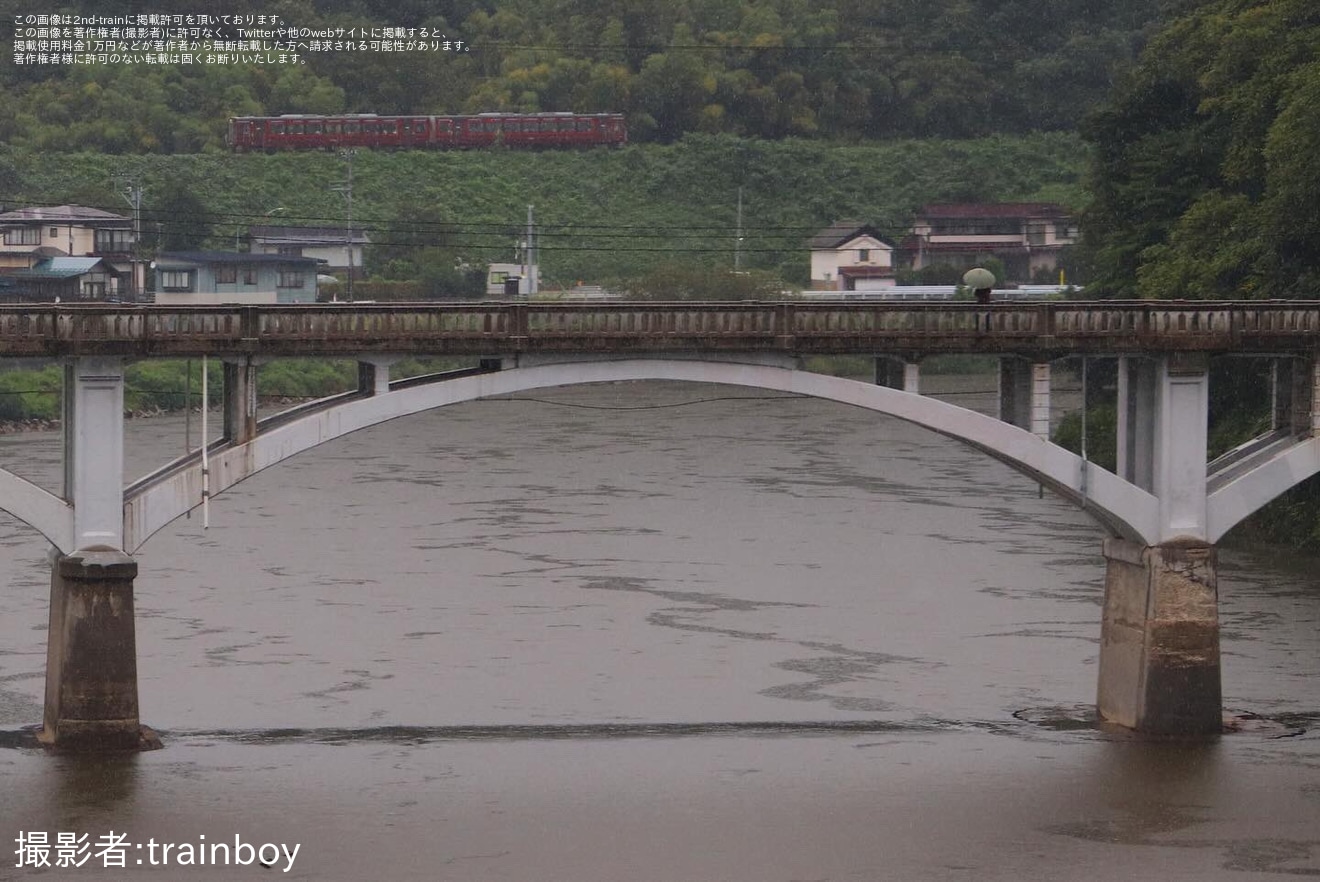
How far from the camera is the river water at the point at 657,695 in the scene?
3381cm

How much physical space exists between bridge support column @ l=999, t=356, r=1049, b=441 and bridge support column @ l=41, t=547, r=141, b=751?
13662 mm

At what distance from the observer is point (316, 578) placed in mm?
56656

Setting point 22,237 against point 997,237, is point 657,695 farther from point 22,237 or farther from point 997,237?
point 997,237

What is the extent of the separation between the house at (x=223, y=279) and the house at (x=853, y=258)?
109ft

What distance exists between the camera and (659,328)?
A: 38125 mm

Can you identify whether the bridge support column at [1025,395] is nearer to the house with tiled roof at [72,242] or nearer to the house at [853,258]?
the house with tiled roof at [72,242]

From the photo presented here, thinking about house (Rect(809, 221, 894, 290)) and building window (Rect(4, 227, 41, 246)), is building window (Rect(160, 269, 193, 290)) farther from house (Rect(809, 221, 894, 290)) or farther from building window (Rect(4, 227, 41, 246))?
house (Rect(809, 221, 894, 290))

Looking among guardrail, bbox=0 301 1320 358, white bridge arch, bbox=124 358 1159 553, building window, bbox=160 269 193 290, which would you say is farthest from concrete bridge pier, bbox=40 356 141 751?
building window, bbox=160 269 193 290

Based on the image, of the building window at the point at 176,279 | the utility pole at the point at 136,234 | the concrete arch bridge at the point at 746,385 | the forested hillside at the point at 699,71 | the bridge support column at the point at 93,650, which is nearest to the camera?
the bridge support column at the point at 93,650

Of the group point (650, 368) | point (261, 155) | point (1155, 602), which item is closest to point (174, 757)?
point (650, 368)

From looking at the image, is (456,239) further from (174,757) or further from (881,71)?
(174,757)

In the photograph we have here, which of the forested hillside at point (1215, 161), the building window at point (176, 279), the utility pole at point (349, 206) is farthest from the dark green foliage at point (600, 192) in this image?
the forested hillside at point (1215, 161)

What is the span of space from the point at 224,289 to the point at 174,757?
70412 millimetres

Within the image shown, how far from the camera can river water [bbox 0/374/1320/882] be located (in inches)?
1331
